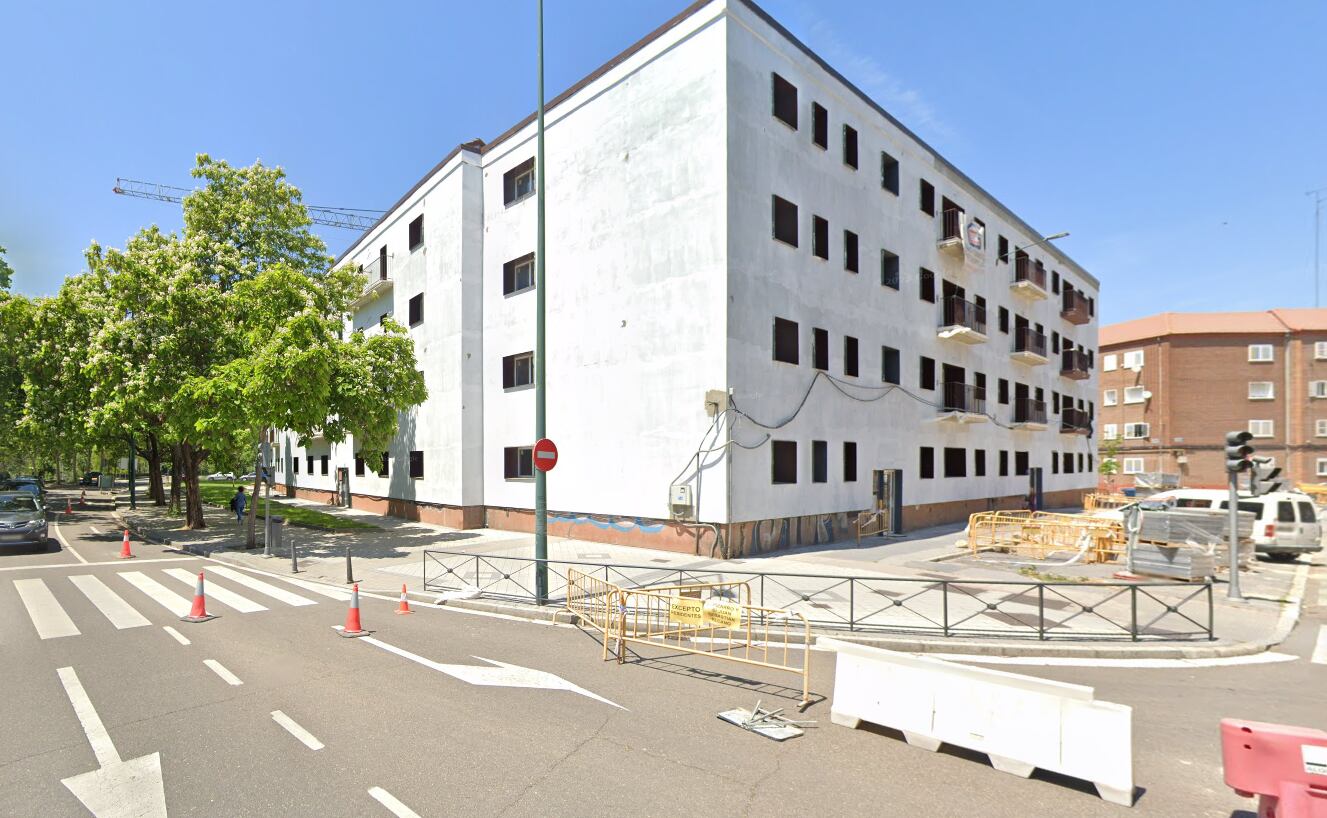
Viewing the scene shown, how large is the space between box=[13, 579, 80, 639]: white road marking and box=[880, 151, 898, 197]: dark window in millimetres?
25463

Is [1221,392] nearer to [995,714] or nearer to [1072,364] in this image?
[1072,364]

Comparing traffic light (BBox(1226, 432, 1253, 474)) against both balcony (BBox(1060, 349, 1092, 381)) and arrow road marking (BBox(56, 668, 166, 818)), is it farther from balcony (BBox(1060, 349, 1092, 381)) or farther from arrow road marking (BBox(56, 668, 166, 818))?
balcony (BBox(1060, 349, 1092, 381))

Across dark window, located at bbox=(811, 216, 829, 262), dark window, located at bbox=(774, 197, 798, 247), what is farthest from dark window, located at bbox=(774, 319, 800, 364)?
dark window, located at bbox=(811, 216, 829, 262)

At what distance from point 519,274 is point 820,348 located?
451 inches

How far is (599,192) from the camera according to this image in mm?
20734

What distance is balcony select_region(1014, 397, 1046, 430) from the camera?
3181 centimetres

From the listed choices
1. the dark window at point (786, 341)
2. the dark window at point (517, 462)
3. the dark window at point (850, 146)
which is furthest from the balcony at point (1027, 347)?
the dark window at point (517, 462)

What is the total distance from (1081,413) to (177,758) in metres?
44.7

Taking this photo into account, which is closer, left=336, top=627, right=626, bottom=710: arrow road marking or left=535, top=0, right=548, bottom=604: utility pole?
left=336, top=627, right=626, bottom=710: arrow road marking

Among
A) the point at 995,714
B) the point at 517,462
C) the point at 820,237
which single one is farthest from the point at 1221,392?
the point at 995,714

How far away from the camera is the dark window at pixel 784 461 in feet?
60.5

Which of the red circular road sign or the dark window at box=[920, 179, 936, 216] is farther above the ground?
the dark window at box=[920, 179, 936, 216]

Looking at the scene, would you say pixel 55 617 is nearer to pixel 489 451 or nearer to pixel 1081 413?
pixel 489 451

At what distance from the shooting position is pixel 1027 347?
32.5 m
